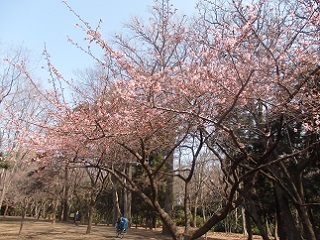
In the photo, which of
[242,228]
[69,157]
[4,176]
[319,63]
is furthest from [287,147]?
[4,176]

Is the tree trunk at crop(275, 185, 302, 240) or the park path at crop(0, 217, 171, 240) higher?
the tree trunk at crop(275, 185, 302, 240)

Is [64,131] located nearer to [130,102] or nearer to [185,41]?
[130,102]

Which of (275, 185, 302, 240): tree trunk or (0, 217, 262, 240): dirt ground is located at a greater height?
(275, 185, 302, 240): tree trunk

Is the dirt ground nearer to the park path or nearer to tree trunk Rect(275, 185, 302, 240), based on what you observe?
the park path

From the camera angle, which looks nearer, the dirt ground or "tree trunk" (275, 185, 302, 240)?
"tree trunk" (275, 185, 302, 240)

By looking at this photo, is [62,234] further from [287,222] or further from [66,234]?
[287,222]

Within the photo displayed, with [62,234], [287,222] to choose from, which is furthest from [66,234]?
[287,222]

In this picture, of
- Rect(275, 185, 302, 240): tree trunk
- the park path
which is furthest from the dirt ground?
Rect(275, 185, 302, 240): tree trunk

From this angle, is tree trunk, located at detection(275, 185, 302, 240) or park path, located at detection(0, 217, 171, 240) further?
park path, located at detection(0, 217, 171, 240)

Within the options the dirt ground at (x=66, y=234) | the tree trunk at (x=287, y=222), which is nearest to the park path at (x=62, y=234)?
the dirt ground at (x=66, y=234)

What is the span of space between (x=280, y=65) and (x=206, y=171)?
1535cm

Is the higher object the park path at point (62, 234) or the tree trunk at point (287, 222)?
the tree trunk at point (287, 222)

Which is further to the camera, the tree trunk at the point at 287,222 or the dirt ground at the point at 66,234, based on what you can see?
the dirt ground at the point at 66,234

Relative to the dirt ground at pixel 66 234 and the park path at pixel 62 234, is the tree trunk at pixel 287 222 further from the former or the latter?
the park path at pixel 62 234
